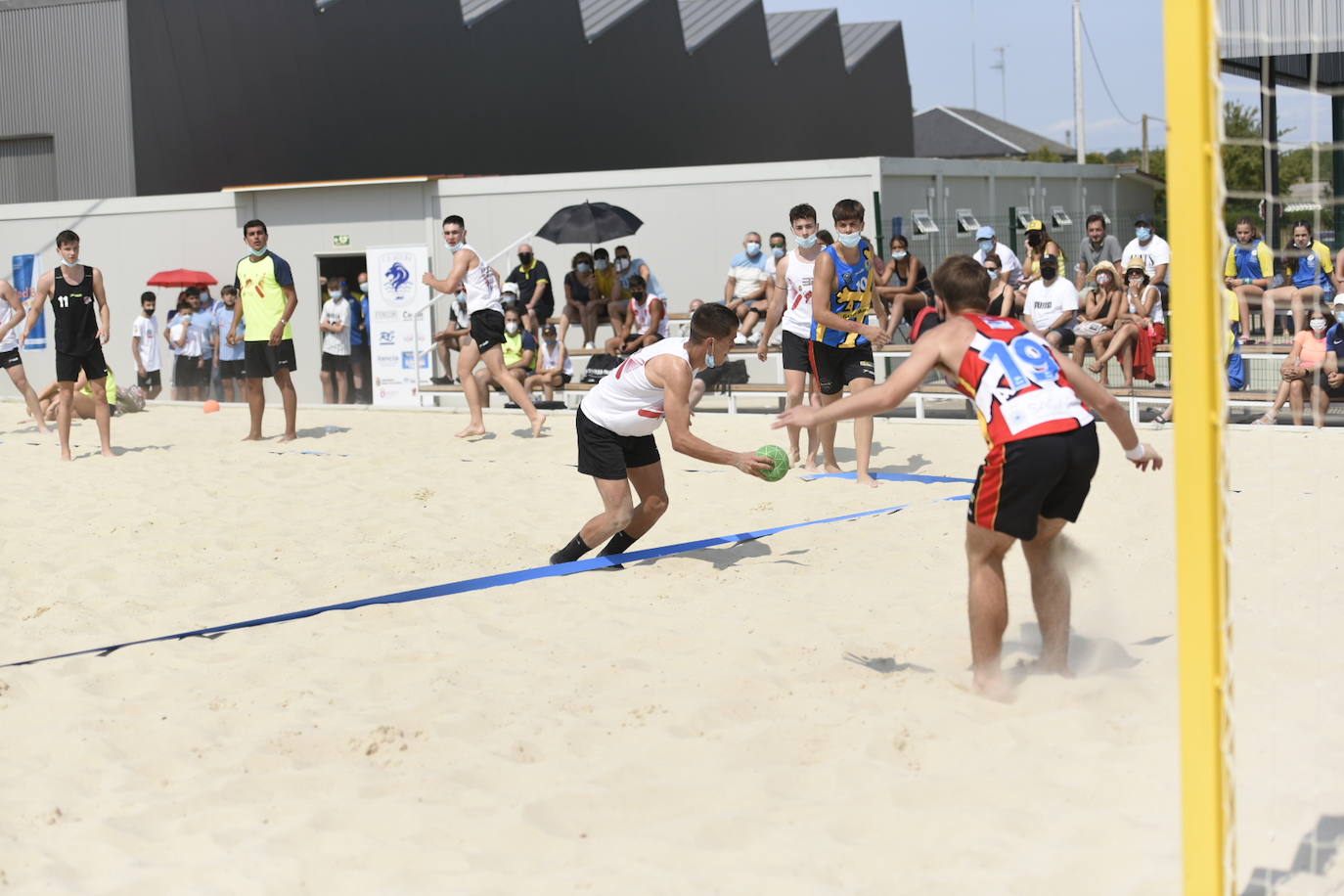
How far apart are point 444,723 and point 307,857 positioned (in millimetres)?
994

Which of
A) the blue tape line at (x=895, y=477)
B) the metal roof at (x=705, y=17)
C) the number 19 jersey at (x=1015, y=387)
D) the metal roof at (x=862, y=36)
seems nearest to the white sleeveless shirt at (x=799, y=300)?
the blue tape line at (x=895, y=477)

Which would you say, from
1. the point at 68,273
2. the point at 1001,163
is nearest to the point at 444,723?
the point at 68,273

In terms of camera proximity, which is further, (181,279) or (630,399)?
(181,279)

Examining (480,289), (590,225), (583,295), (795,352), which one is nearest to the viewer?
(795,352)

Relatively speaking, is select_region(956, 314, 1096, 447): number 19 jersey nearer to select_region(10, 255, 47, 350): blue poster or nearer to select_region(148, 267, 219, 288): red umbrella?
select_region(148, 267, 219, 288): red umbrella

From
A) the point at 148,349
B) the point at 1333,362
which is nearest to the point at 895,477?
the point at 1333,362

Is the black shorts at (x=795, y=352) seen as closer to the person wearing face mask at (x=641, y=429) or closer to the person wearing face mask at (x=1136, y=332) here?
the person wearing face mask at (x=641, y=429)

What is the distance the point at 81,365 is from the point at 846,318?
5.88m

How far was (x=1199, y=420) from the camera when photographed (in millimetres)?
2641

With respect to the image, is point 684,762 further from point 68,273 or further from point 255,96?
point 255,96

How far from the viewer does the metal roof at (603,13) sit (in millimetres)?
29672

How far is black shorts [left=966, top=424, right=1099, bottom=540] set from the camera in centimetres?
418

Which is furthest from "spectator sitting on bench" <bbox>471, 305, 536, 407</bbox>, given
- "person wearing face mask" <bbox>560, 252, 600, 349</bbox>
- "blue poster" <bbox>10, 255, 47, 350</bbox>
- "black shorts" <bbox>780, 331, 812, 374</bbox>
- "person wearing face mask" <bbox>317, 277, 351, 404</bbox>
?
"blue poster" <bbox>10, 255, 47, 350</bbox>

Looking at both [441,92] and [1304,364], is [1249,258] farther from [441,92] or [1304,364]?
[441,92]
